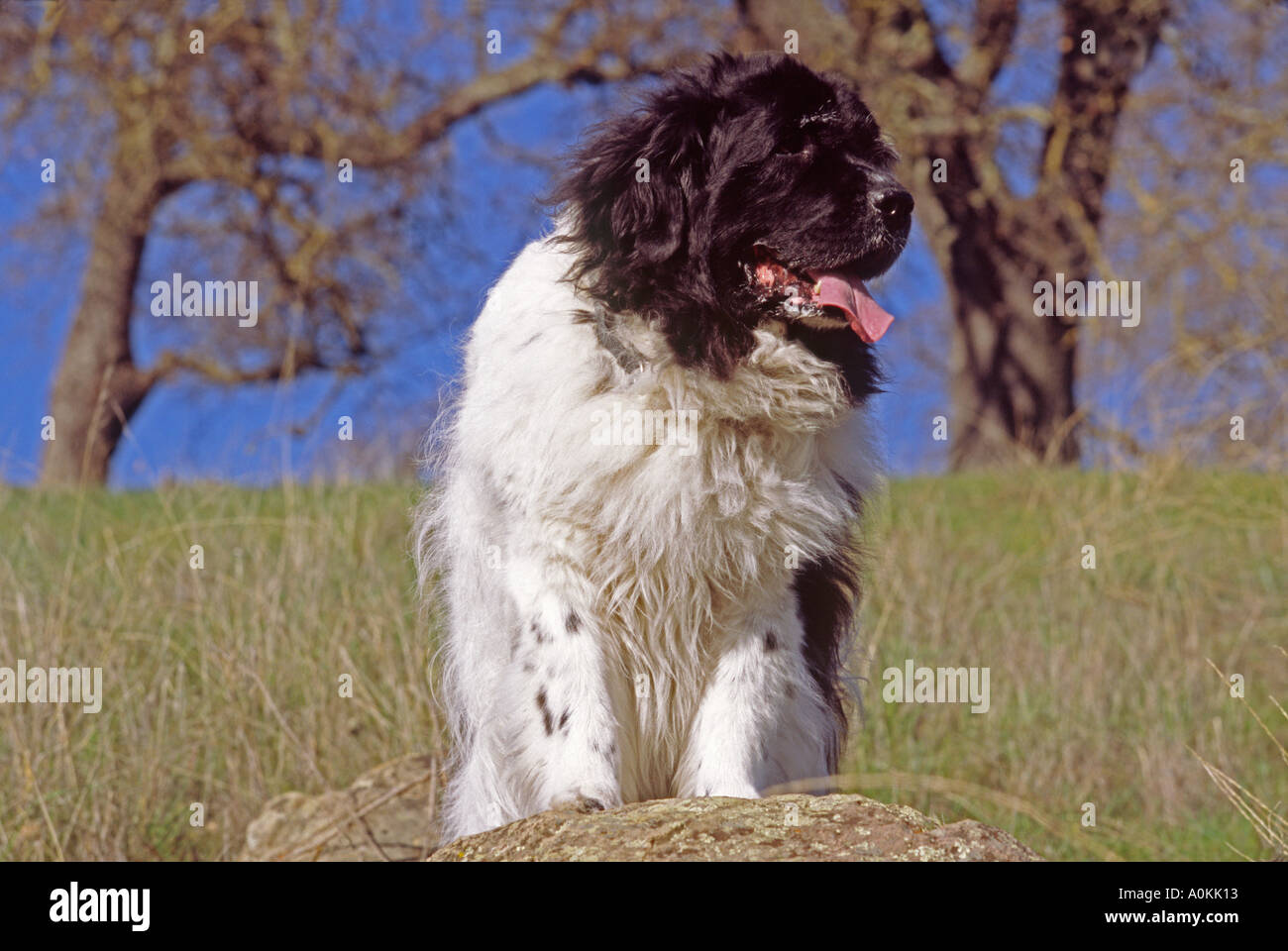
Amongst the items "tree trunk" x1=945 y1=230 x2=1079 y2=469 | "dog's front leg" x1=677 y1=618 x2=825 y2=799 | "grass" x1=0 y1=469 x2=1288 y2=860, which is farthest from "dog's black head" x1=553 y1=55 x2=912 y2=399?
"tree trunk" x1=945 y1=230 x2=1079 y2=469

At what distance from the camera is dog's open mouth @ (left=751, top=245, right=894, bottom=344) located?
11.8 feet

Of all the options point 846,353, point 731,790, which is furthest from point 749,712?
point 846,353

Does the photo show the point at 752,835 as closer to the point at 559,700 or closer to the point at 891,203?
the point at 559,700

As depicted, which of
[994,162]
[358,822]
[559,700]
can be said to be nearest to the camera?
[559,700]

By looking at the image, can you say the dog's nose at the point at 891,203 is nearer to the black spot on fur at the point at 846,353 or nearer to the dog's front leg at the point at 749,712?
the black spot on fur at the point at 846,353

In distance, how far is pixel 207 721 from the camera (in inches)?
217

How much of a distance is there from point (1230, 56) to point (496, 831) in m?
12.7

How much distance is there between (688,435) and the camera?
3.52m

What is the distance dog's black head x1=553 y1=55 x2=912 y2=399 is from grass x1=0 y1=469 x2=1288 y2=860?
1.67 metres

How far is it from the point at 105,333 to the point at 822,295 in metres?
13.7

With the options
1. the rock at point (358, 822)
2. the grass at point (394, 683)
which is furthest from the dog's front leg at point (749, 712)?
the rock at point (358, 822)

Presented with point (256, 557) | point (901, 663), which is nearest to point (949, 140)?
point (901, 663)

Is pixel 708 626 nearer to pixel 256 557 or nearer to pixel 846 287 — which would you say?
pixel 846 287

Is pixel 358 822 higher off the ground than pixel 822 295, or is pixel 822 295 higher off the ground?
pixel 822 295
